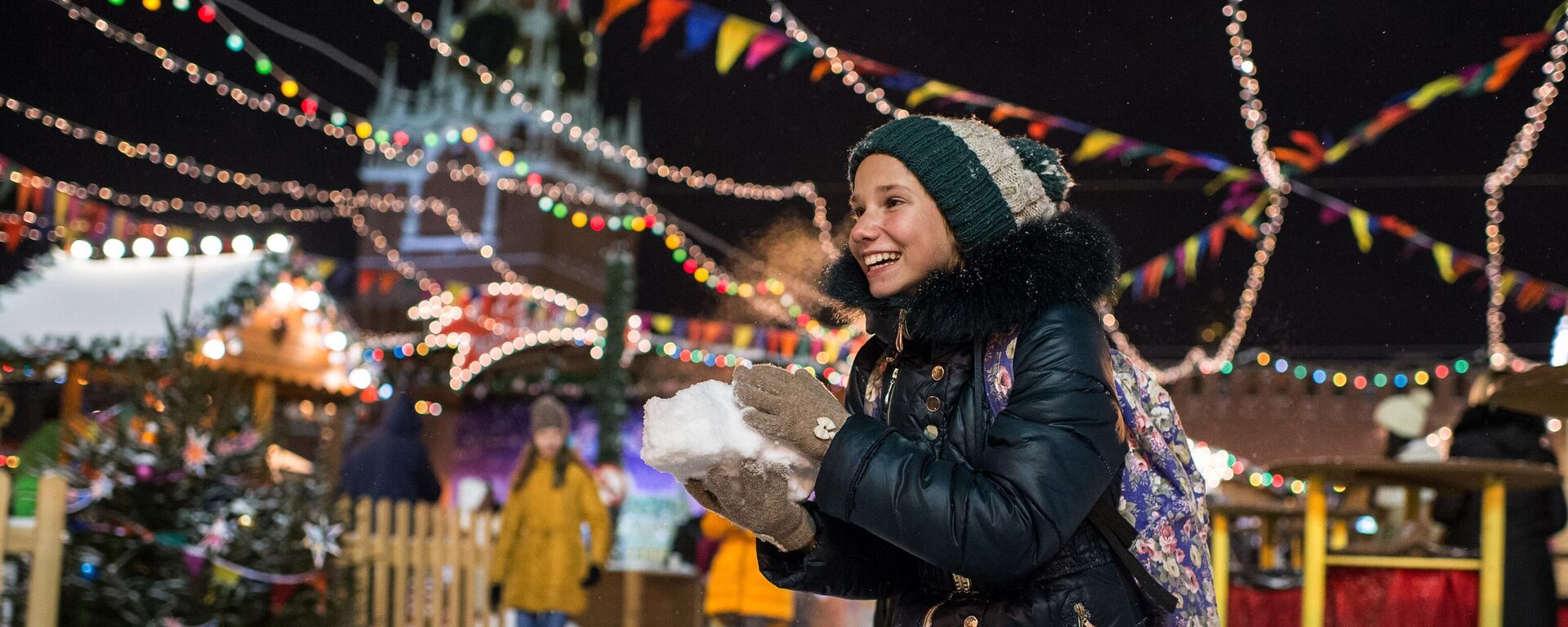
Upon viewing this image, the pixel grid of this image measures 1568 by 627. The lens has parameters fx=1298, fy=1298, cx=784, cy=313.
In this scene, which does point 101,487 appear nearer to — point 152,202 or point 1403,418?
point 1403,418

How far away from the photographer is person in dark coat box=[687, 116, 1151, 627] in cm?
136

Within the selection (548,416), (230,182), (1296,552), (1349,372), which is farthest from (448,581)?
(1349,372)

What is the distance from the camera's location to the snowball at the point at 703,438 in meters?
1.42

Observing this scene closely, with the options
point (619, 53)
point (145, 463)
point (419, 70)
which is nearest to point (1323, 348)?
point (619, 53)

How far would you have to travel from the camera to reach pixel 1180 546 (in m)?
1.56

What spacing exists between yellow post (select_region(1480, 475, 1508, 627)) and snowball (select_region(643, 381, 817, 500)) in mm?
2995

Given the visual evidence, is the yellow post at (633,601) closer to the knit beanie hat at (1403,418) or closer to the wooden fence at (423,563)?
the wooden fence at (423,563)

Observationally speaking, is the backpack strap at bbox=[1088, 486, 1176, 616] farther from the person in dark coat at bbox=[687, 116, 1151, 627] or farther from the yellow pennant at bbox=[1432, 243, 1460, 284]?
the yellow pennant at bbox=[1432, 243, 1460, 284]

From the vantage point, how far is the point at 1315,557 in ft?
12.5

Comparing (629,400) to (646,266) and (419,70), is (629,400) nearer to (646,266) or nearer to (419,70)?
(646,266)

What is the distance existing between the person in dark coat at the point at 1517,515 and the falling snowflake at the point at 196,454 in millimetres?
4233

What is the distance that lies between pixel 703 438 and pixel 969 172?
49cm

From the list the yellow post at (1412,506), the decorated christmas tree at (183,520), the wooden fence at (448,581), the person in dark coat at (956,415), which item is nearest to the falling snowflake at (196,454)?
the decorated christmas tree at (183,520)

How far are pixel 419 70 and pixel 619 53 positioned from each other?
1.41m
